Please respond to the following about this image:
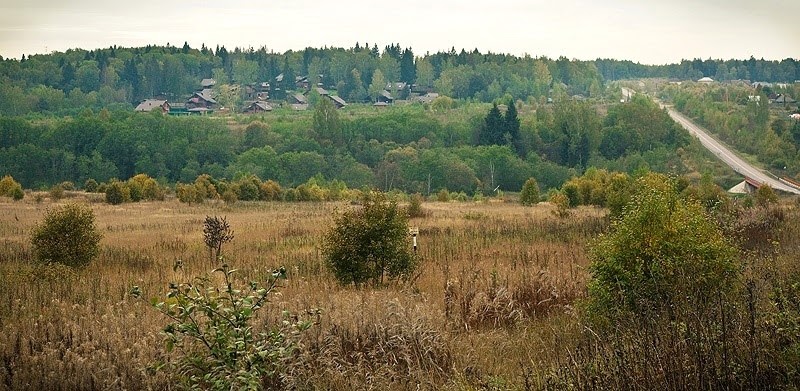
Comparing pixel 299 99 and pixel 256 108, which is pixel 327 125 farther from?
pixel 299 99

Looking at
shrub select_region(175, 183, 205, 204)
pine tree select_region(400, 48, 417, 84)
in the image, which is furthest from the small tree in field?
pine tree select_region(400, 48, 417, 84)

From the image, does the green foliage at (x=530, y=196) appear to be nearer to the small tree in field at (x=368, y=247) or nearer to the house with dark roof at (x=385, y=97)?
the small tree in field at (x=368, y=247)

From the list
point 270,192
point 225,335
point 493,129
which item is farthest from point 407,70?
point 225,335

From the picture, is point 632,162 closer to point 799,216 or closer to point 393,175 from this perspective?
point 393,175

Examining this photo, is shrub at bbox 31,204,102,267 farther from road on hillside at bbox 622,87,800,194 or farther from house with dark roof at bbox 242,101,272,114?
house with dark roof at bbox 242,101,272,114

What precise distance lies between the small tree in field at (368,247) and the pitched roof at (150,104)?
361 ft

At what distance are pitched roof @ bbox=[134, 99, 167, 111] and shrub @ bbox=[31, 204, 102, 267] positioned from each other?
105 m

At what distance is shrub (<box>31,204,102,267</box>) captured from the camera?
15.2m

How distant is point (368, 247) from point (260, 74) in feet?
449

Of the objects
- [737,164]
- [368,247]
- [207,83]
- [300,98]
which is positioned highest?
[207,83]

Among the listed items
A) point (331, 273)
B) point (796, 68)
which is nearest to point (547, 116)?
point (331, 273)

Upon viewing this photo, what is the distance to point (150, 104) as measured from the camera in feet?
391

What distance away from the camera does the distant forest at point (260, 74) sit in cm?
12375

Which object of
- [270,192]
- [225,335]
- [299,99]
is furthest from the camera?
[299,99]
